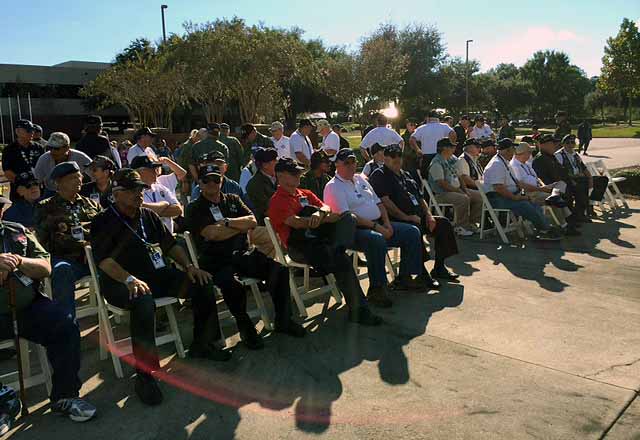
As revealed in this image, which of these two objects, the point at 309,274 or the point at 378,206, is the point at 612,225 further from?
the point at 309,274

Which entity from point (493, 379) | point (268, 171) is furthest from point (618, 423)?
point (268, 171)

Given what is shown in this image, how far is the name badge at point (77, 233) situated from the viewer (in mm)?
4785

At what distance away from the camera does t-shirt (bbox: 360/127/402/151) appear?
983 centimetres

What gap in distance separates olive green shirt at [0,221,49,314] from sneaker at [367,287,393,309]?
3008 mm

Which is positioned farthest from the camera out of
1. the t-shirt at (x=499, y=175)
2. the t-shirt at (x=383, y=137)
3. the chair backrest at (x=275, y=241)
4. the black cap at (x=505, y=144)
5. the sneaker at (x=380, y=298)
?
the t-shirt at (x=383, y=137)

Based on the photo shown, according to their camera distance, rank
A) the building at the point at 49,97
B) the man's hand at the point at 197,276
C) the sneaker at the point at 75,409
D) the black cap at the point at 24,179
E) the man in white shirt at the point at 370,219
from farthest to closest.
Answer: the building at the point at 49,97 < the man in white shirt at the point at 370,219 < the black cap at the point at 24,179 < the man's hand at the point at 197,276 < the sneaker at the point at 75,409

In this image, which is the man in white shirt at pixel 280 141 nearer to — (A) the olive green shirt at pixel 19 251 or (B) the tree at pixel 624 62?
(A) the olive green shirt at pixel 19 251

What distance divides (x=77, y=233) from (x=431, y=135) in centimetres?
728

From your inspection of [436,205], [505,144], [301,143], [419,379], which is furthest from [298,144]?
[419,379]

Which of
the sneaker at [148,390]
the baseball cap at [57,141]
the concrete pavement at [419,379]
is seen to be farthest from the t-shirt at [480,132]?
the sneaker at [148,390]

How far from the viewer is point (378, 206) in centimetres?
604

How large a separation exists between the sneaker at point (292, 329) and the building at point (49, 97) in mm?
45072

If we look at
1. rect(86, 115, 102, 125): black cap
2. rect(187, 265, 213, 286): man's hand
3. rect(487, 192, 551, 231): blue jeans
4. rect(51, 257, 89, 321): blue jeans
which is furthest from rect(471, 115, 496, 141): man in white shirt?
rect(51, 257, 89, 321): blue jeans

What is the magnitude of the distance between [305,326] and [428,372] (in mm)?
1388
